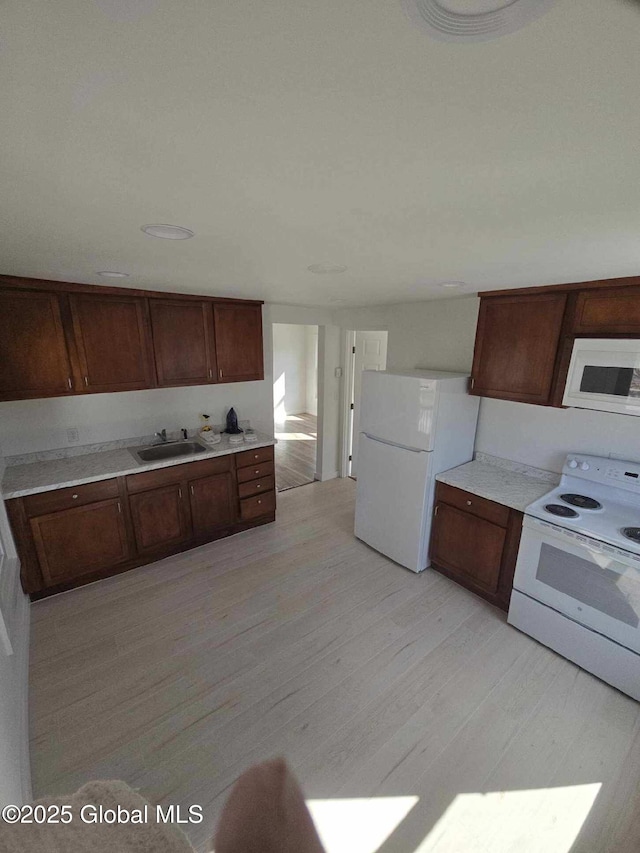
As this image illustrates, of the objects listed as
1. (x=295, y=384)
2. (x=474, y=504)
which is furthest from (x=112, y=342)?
(x=295, y=384)

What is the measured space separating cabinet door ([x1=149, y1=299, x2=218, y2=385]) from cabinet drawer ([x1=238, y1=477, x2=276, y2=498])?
1.06m

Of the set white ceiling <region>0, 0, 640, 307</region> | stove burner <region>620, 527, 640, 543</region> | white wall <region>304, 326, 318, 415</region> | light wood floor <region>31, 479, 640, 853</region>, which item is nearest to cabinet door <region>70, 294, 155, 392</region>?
white ceiling <region>0, 0, 640, 307</region>

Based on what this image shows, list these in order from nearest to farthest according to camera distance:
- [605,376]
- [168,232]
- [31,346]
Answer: [168,232], [605,376], [31,346]

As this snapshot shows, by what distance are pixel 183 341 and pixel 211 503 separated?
1.48 meters

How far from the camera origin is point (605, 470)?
232 centimetres

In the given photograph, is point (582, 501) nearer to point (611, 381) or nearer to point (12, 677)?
point (611, 381)

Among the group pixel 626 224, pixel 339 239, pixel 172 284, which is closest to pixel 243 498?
pixel 172 284

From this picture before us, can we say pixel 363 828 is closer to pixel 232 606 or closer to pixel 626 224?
pixel 232 606

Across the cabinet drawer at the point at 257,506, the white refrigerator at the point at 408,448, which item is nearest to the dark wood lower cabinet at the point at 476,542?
the white refrigerator at the point at 408,448

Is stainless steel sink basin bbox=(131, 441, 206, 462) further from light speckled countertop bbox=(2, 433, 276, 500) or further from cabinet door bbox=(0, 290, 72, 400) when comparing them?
cabinet door bbox=(0, 290, 72, 400)

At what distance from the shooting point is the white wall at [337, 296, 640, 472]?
237cm

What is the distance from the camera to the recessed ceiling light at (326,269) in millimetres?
1757

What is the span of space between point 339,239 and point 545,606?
7.94 ft

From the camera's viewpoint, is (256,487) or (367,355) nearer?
(256,487)
